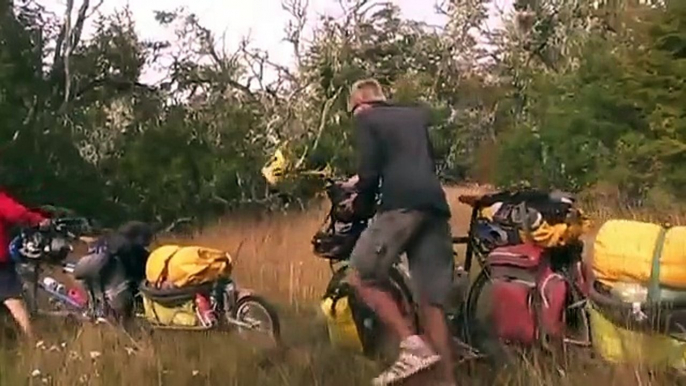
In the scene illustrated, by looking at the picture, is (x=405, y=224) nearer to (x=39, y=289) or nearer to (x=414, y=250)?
(x=414, y=250)

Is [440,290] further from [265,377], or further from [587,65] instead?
[587,65]

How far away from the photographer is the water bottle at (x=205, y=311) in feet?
28.0

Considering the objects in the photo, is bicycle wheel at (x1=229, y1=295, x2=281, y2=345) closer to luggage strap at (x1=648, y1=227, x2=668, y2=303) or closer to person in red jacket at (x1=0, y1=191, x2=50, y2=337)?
person in red jacket at (x1=0, y1=191, x2=50, y2=337)

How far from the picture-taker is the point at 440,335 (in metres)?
6.51

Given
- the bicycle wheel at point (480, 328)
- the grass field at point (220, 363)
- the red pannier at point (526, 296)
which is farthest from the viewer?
the bicycle wheel at point (480, 328)

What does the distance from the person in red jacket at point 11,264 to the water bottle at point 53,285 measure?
3.79 feet

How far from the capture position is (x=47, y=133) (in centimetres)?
2053

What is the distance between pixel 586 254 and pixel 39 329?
179 inches

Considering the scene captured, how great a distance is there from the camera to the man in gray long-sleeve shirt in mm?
6516

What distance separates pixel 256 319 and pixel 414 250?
2.16 metres

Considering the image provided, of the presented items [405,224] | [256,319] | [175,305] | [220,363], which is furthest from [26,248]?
[405,224]

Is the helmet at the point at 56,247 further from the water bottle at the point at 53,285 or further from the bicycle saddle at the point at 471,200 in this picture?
the bicycle saddle at the point at 471,200

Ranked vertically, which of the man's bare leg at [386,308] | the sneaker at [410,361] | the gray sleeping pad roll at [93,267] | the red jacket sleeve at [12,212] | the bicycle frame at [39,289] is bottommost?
the bicycle frame at [39,289]

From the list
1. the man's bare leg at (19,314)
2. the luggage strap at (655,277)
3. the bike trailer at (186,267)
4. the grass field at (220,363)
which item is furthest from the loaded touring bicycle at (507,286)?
the man's bare leg at (19,314)
